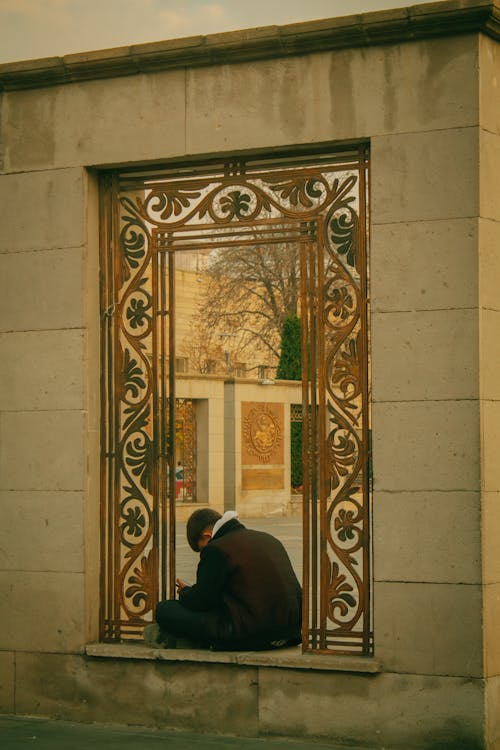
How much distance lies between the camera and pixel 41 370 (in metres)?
7.52

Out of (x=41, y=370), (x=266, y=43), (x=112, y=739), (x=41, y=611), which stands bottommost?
(x=112, y=739)

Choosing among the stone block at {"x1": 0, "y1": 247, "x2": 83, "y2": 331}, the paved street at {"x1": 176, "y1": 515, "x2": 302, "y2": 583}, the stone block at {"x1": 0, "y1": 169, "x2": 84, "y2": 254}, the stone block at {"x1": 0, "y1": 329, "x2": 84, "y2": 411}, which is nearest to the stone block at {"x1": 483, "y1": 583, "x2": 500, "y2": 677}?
the stone block at {"x1": 0, "y1": 329, "x2": 84, "y2": 411}

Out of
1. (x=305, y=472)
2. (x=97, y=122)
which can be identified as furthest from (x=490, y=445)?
(x=97, y=122)

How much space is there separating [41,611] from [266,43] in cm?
352

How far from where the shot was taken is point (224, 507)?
97.0ft

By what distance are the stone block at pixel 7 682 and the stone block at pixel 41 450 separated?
1011mm

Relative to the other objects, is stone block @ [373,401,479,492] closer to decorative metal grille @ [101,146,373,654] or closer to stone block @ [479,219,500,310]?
decorative metal grille @ [101,146,373,654]

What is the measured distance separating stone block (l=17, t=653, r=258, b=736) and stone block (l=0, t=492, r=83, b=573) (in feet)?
1.79

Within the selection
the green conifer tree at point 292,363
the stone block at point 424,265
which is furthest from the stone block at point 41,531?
the green conifer tree at point 292,363

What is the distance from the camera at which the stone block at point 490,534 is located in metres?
6.46

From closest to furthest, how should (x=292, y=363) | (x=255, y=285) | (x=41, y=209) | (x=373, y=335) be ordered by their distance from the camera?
1. (x=373, y=335)
2. (x=41, y=209)
3. (x=292, y=363)
4. (x=255, y=285)

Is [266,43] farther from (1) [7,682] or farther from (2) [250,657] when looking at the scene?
(1) [7,682]

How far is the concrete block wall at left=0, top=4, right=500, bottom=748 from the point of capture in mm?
6547

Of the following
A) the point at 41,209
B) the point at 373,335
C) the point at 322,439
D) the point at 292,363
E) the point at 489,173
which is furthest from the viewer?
the point at 292,363
